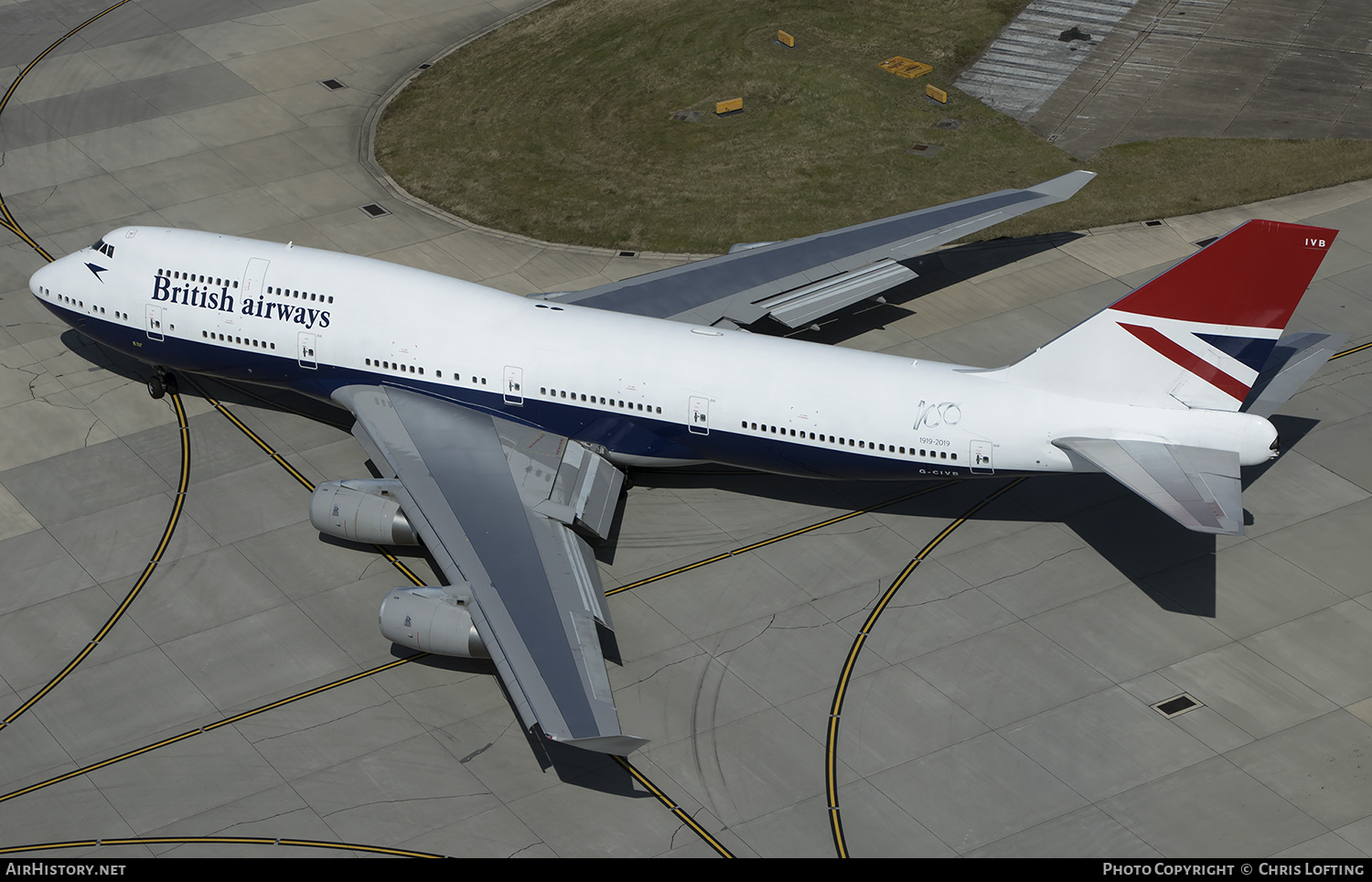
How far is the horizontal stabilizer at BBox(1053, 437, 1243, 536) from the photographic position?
30781 mm

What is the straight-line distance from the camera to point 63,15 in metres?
63.4

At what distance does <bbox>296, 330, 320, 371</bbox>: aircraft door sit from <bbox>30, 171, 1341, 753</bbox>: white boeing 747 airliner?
7 centimetres

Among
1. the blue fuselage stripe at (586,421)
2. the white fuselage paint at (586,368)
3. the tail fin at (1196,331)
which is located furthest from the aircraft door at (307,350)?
the tail fin at (1196,331)

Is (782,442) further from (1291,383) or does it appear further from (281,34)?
(281,34)

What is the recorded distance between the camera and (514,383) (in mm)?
36656

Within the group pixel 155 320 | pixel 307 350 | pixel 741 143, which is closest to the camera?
pixel 307 350

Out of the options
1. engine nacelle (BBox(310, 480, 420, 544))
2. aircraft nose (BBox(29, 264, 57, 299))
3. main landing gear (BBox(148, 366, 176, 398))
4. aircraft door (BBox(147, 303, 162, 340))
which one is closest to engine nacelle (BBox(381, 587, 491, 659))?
engine nacelle (BBox(310, 480, 420, 544))

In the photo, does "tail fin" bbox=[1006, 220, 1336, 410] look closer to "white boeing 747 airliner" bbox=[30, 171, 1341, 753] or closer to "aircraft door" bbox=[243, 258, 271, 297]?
"white boeing 747 airliner" bbox=[30, 171, 1341, 753]

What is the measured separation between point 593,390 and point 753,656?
8.31m

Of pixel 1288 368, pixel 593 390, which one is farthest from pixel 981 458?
pixel 593 390

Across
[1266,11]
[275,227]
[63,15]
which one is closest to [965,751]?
[275,227]

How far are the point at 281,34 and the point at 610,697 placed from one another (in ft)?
144

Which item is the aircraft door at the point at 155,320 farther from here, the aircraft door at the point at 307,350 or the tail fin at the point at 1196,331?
the tail fin at the point at 1196,331

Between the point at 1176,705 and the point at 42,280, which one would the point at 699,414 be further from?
the point at 42,280
